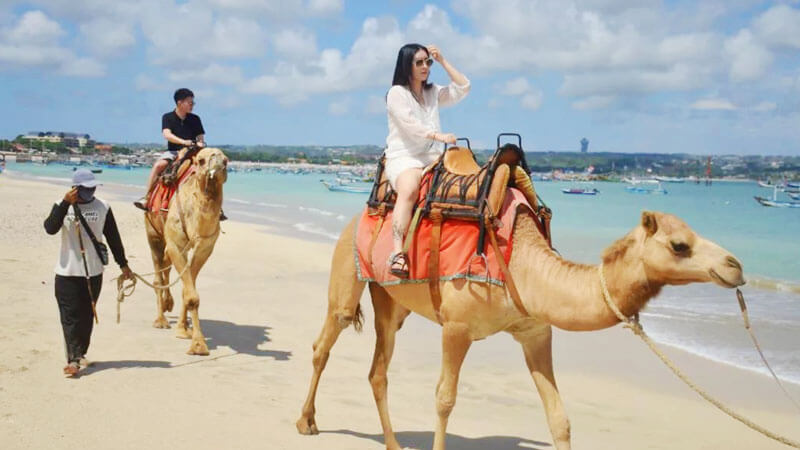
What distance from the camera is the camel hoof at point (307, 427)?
6.65m

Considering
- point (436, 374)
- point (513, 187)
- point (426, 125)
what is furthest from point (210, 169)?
point (513, 187)

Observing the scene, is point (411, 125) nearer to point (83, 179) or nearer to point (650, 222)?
point (650, 222)

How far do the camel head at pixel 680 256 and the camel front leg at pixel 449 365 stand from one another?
142cm

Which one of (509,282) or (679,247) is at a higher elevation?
(679,247)

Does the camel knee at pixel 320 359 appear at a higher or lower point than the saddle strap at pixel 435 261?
lower

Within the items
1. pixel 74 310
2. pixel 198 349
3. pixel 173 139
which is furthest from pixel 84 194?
pixel 173 139

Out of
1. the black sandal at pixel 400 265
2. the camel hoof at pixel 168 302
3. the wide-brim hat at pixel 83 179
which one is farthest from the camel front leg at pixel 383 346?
the camel hoof at pixel 168 302

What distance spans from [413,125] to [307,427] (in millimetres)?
2689

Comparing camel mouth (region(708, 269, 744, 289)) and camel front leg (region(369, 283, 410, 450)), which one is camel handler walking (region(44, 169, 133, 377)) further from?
camel mouth (region(708, 269, 744, 289))

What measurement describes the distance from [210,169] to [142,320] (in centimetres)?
284

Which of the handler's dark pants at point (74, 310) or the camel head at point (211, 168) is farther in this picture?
the camel head at point (211, 168)

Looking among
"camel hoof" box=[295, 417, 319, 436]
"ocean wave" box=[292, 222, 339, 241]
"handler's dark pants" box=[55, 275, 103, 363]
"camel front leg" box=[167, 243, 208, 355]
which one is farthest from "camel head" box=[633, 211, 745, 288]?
"ocean wave" box=[292, 222, 339, 241]

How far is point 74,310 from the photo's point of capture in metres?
7.71

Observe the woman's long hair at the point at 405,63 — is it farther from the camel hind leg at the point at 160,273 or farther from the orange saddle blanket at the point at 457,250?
the camel hind leg at the point at 160,273
